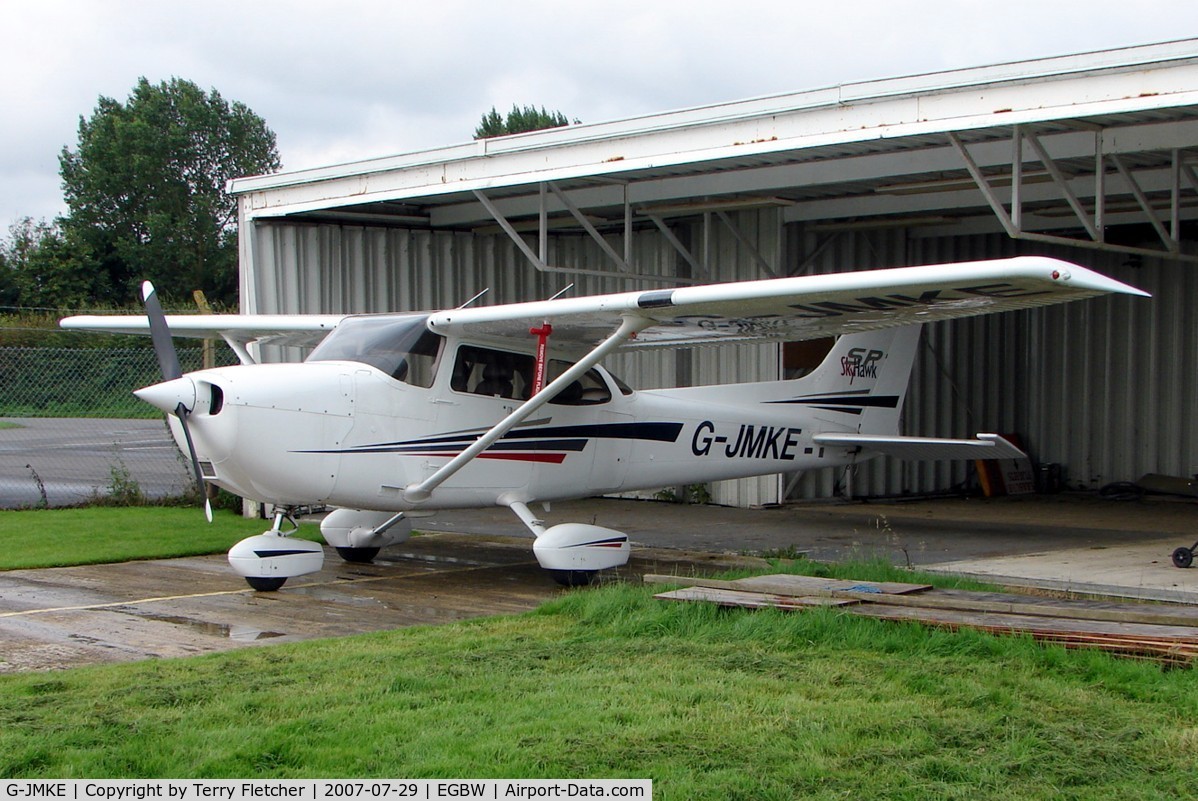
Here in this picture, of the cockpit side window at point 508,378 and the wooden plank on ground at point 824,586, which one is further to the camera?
the cockpit side window at point 508,378

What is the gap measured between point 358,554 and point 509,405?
201 cm

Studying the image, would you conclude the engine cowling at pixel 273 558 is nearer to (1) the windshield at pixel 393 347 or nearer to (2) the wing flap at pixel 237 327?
(1) the windshield at pixel 393 347

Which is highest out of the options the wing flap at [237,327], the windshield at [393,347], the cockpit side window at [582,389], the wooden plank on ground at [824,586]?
the wing flap at [237,327]

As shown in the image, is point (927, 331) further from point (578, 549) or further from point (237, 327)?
point (237, 327)

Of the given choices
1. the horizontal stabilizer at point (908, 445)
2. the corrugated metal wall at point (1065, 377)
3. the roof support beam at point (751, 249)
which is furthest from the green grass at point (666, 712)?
the corrugated metal wall at point (1065, 377)

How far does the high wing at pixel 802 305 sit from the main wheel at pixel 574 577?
1859 millimetres

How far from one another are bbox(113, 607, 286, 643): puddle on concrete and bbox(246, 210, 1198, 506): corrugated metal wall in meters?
7.31

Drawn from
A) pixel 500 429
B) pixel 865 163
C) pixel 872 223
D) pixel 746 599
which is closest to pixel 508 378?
pixel 500 429

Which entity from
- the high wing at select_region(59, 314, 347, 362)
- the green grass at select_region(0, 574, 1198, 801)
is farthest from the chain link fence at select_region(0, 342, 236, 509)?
the green grass at select_region(0, 574, 1198, 801)

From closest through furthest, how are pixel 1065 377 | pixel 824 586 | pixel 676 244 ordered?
pixel 824 586, pixel 676 244, pixel 1065 377

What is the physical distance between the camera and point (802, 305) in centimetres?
845

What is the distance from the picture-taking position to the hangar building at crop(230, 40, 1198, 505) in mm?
10117

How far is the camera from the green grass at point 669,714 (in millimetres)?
4281

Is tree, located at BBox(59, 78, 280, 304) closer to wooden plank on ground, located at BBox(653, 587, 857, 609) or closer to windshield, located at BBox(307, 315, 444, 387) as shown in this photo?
windshield, located at BBox(307, 315, 444, 387)
